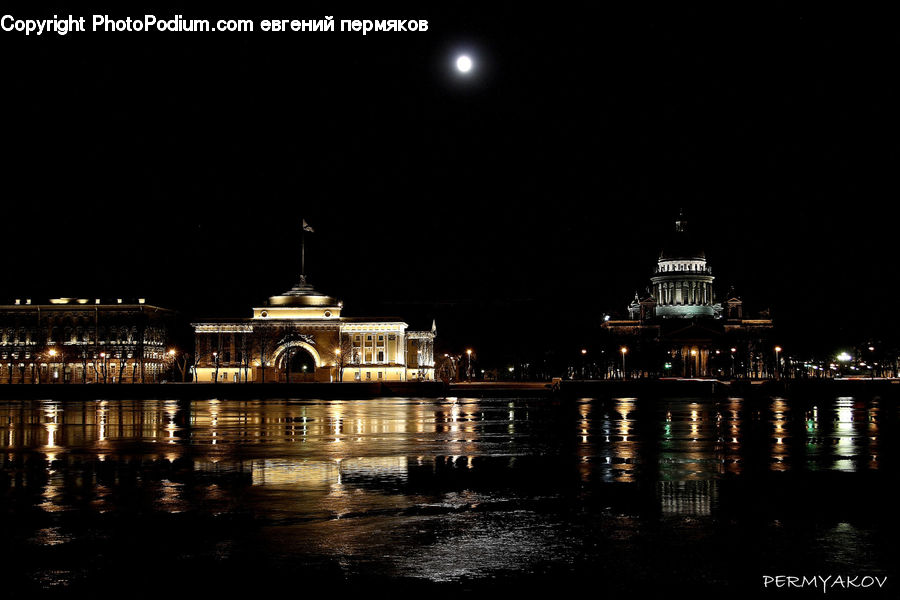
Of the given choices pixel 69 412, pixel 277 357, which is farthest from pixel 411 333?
pixel 69 412

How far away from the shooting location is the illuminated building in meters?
112

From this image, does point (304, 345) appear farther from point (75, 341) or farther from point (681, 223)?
point (681, 223)

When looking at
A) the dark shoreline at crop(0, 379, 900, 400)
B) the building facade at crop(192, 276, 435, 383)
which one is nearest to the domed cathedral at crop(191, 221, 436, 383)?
the building facade at crop(192, 276, 435, 383)

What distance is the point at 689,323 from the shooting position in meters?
152

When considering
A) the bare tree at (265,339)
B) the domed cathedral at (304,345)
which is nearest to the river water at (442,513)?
the domed cathedral at (304,345)

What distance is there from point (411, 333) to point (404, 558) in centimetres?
10094

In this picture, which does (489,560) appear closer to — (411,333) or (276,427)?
(276,427)

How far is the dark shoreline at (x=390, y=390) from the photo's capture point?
5953 cm

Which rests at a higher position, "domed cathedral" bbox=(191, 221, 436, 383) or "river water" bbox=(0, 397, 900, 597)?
"domed cathedral" bbox=(191, 221, 436, 383)

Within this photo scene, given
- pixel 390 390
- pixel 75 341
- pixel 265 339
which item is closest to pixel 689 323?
pixel 265 339

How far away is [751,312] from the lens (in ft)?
544

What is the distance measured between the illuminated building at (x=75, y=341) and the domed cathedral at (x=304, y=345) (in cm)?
1087

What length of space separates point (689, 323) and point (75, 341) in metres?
91.6

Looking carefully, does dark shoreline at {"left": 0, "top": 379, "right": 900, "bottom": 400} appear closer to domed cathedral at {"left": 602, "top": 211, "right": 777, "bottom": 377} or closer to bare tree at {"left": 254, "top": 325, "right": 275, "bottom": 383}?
bare tree at {"left": 254, "top": 325, "right": 275, "bottom": 383}
